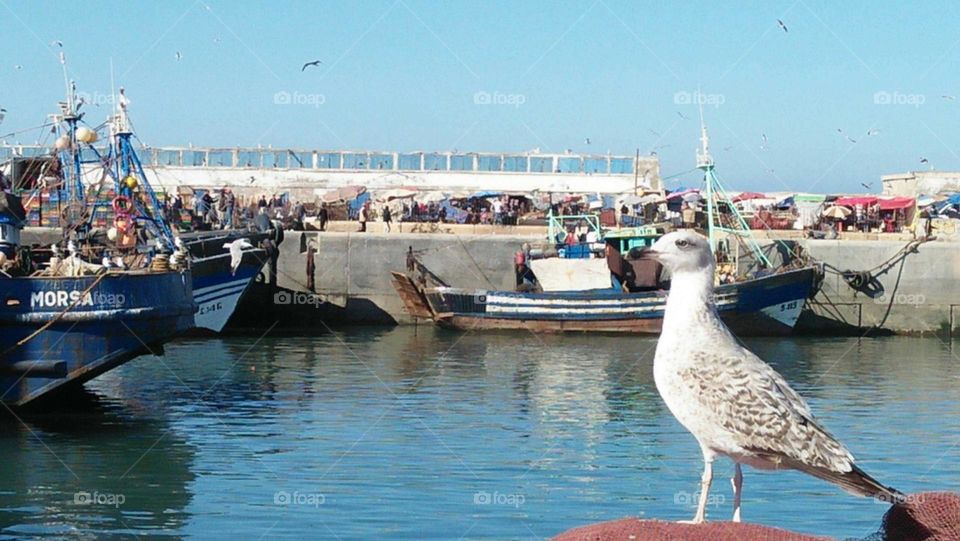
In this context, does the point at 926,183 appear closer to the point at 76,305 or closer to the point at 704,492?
the point at 76,305

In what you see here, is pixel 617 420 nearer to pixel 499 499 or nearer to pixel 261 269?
pixel 499 499

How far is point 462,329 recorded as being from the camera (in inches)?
1328

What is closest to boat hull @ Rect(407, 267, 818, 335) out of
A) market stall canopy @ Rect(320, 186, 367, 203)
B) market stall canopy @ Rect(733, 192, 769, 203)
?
market stall canopy @ Rect(320, 186, 367, 203)

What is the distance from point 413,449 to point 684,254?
1086 cm

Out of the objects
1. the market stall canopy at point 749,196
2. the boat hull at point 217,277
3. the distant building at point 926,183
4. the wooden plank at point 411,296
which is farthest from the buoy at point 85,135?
the distant building at point 926,183

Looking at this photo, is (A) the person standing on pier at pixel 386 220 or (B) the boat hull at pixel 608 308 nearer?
(B) the boat hull at pixel 608 308

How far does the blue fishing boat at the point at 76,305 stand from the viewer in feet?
59.6

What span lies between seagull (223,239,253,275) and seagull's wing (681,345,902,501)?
25020mm

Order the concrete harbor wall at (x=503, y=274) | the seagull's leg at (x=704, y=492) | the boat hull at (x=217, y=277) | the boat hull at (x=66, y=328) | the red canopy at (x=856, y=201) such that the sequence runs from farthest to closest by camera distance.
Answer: the red canopy at (x=856, y=201), the concrete harbor wall at (x=503, y=274), the boat hull at (x=217, y=277), the boat hull at (x=66, y=328), the seagull's leg at (x=704, y=492)

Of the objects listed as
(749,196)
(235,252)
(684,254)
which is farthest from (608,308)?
(684,254)

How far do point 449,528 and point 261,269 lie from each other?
21073mm

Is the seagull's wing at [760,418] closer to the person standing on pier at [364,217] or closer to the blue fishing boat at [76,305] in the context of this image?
the blue fishing boat at [76,305]

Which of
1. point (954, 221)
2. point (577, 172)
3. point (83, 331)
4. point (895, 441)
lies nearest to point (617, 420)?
point (895, 441)

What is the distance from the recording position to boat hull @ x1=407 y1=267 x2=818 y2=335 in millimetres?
32781
